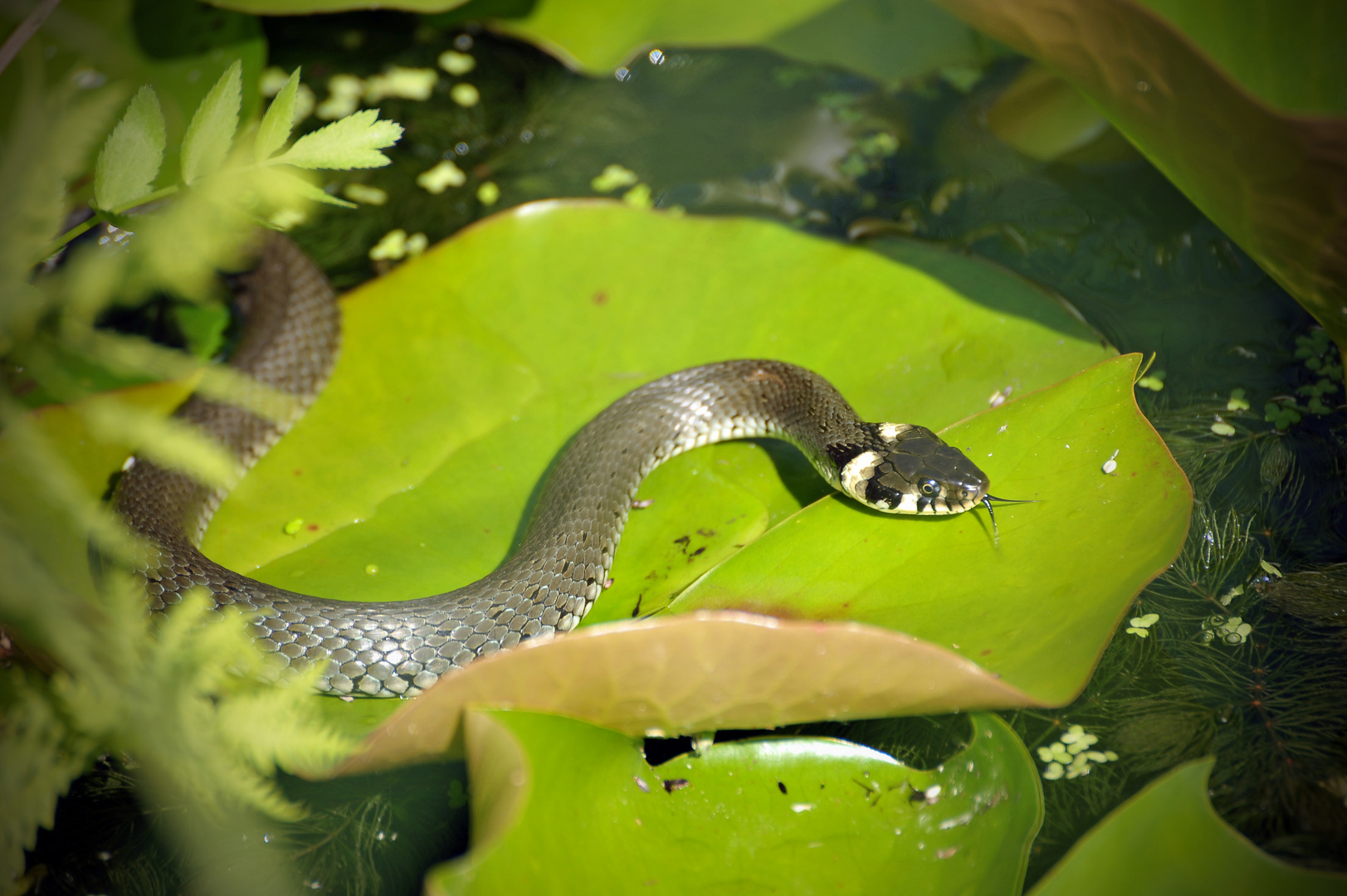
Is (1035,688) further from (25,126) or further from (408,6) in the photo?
(408,6)

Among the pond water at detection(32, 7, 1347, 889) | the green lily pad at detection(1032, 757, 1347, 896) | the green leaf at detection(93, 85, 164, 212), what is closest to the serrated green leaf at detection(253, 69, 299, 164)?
the green leaf at detection(93, 85, 164, 212)

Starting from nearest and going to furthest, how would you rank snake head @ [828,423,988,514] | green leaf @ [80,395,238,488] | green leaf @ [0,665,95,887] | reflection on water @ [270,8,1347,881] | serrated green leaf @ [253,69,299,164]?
green leaf @ [80,395,238,488] → green leaf @ [0,665,95,887] → serrated green leaf @ [253,69,299,164] → reflection on water @ [270,8,1347,881] → snake head @ [828,423,988,514]

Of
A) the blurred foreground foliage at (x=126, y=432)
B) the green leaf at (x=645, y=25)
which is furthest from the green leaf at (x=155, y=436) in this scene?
the green leaf at (x=645, y=25)

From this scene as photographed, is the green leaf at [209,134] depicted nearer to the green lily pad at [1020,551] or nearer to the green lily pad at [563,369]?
the green lily pad at [563,369]

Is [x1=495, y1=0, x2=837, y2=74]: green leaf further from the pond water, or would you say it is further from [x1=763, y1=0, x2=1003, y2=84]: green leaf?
the pond water

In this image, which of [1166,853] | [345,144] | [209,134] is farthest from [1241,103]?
[209,134]
